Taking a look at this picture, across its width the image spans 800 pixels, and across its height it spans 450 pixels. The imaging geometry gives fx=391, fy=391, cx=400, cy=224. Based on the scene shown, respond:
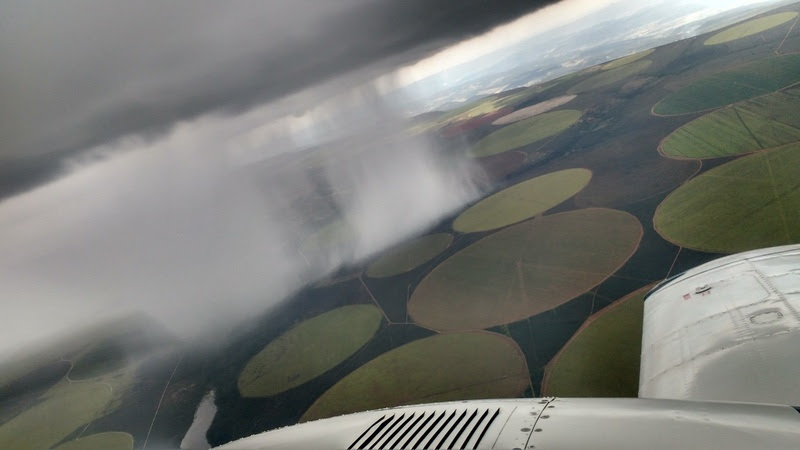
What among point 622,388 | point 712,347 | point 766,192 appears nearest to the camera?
point 712,347

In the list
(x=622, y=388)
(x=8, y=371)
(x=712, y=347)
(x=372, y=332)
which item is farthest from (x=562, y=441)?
(x=8, y=371)

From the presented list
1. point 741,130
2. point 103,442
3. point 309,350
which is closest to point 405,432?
point 309,350

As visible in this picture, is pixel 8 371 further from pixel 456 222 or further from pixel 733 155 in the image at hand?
pixel 733 155

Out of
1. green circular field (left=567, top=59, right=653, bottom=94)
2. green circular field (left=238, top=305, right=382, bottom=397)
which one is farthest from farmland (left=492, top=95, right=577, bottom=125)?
green circular field (left=238, top=305, right=382, bottom=397)

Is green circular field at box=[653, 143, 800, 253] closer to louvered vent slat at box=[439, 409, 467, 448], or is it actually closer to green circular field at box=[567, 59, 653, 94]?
louvered vent slat at box=[439, 409, 467, 448]

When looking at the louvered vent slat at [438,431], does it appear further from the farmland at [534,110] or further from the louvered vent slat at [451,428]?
the farmland at [534,110]

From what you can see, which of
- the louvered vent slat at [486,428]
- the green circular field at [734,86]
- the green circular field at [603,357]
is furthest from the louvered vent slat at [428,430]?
the green circular field at [734,86]
